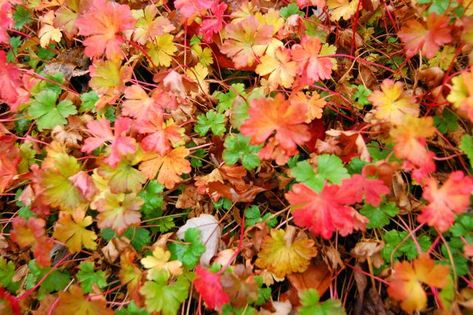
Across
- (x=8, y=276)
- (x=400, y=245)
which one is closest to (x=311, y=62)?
(x=400, y=245)

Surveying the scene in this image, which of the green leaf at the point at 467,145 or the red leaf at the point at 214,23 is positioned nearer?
the green leaf at the point at 467,145

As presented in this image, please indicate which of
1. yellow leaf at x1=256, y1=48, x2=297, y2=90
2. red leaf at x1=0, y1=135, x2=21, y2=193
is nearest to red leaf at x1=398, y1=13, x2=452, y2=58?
yellow leaf at x1=256, y1=48, x2=297, y2=90

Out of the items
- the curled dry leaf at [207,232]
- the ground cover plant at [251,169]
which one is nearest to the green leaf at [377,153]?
the ground cover plant at [251,169]

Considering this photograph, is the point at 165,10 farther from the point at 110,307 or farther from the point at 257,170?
the point at 110,307

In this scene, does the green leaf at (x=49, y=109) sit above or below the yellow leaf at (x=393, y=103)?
below

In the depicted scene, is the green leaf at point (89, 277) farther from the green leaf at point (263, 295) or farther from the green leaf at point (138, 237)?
the green leaf at point (263, 295)

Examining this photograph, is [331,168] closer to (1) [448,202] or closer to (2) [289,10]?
(1) [448,202]

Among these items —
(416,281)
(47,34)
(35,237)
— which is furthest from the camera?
(47,34)

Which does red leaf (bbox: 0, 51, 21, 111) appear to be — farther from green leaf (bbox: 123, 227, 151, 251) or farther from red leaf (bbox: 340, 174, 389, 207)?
red leaf (bbox: 340, 174, 389, 207)
